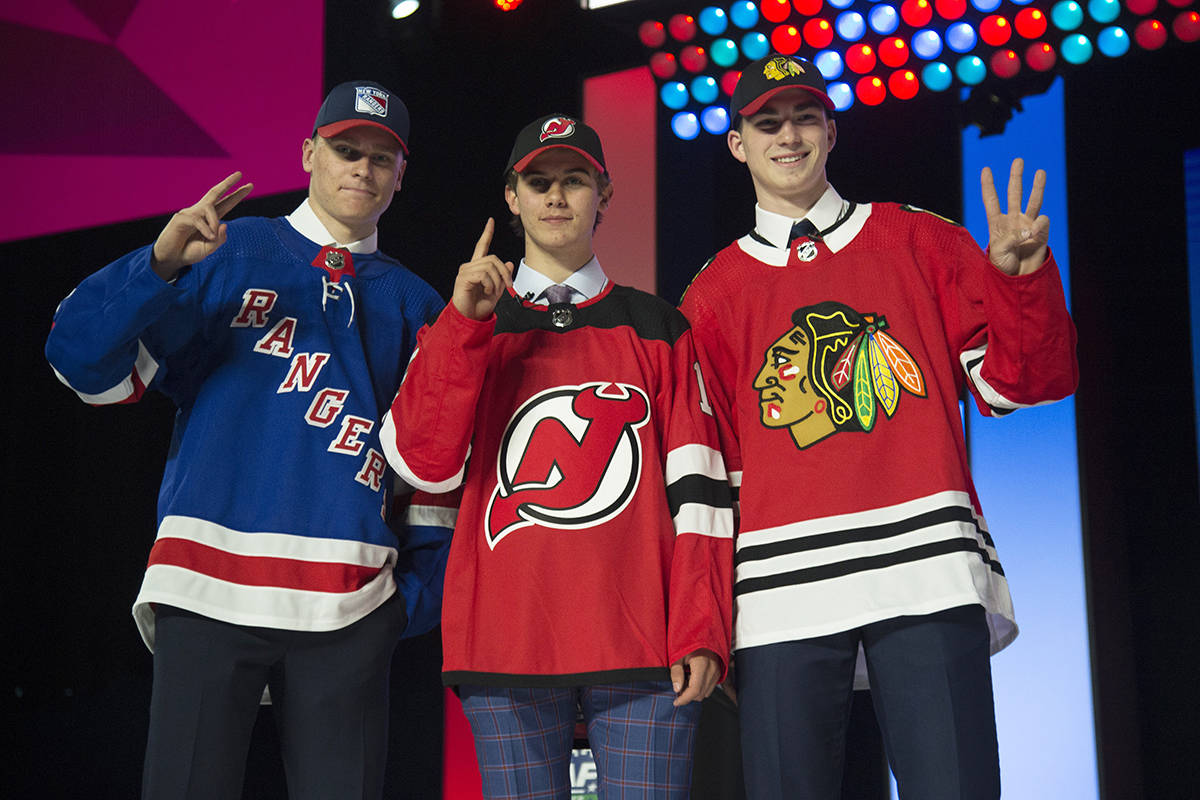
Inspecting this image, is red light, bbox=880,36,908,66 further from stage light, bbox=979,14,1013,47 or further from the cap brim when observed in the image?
the cap brim

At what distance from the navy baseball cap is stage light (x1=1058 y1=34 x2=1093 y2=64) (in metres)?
1.91

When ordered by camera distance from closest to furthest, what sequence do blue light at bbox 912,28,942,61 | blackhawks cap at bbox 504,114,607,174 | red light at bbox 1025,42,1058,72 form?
blackhawks cap at bbox 504,114,607,174
red light at bbox 1025,42,1058,72
blue light at bbox 912,28,942,61

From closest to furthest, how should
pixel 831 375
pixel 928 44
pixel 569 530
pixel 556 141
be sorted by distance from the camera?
pixel 569 530, pixel 831 375, pixel 556 141, pixel 928 44

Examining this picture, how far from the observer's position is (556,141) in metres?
2.14

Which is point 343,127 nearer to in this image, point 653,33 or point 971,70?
point 653,33

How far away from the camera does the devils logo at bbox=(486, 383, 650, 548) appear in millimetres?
1926

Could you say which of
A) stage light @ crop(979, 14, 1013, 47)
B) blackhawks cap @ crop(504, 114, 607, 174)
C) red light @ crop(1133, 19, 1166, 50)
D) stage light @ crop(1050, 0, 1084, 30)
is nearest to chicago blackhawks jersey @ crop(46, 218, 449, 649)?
blackhawks cap @ crop(504, 114, 607, 174)

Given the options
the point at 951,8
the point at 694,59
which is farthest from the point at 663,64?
the point at 951,8

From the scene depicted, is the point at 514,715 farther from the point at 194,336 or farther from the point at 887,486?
the point at 194,336

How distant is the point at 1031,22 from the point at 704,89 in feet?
3.16

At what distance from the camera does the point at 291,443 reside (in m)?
2.10

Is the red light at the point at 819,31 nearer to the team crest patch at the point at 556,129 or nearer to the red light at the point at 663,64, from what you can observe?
the red light at the point at 663,64

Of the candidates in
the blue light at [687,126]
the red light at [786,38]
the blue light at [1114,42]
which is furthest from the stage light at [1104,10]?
the blue light at [687,126]

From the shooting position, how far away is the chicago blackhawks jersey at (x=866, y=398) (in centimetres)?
189
